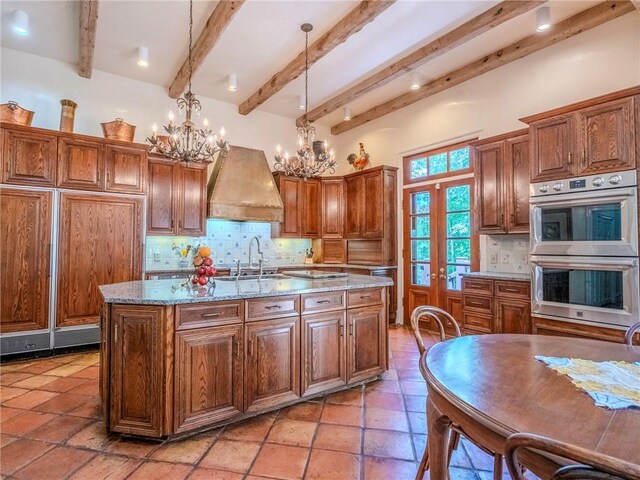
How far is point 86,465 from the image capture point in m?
1.92

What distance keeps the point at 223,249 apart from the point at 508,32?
15.5 feet

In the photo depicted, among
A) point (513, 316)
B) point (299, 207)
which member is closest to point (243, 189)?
point (299, 207)

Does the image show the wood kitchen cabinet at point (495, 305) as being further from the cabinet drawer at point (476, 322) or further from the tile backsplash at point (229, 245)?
the tile backsplash at point (229, 245)

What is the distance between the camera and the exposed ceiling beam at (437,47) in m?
3.14

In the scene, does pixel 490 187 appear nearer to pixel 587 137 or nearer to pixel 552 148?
pixel 552 148

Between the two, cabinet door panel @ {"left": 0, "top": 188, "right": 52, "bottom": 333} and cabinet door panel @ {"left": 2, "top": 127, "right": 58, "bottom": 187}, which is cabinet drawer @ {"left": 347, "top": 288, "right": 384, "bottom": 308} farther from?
cabinet door panel @ {"left": 2, "top": 127, "right": 58, "bottom": 187}

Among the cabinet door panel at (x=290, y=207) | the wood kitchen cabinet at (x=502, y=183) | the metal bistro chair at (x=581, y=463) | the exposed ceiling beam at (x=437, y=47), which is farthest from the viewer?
the cabinet door panel at (x=290, y=207)

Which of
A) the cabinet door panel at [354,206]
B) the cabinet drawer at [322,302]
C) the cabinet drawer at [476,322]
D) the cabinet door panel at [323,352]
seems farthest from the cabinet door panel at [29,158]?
the cabinet drawer at [476,322]

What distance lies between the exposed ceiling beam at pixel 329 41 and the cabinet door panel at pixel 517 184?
1.98 m

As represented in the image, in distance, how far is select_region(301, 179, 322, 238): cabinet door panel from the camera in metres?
6.05

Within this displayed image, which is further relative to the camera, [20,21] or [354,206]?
[354,206]

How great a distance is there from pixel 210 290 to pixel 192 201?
2.82m

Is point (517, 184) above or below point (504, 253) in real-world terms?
above

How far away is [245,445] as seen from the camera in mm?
2117
